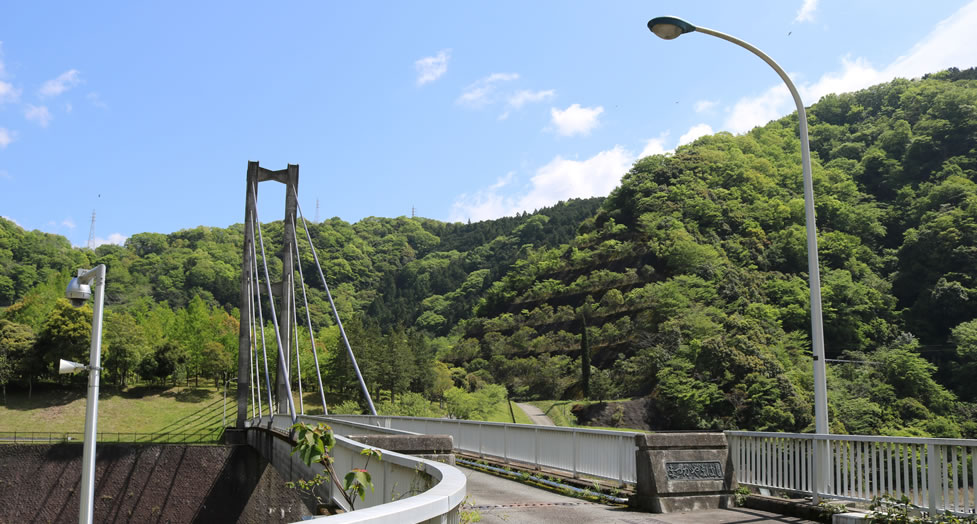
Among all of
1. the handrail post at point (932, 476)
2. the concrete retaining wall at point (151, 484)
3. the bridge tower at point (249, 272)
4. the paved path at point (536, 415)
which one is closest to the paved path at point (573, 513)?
the handrail post at point (932, 476)

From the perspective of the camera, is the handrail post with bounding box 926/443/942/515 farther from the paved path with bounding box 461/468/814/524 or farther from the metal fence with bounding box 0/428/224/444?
the metal fence with bounding box 0/428/224/444

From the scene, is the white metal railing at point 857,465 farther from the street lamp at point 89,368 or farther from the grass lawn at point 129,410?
the grass lawn at point 129,410

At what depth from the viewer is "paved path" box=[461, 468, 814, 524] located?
28.0ft

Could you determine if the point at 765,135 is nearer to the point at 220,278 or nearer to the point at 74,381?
the point at 220,278

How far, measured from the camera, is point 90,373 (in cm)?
1005

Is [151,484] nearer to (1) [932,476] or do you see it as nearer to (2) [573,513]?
(2) [573,513]

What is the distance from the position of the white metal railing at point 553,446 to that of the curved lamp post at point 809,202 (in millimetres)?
2480

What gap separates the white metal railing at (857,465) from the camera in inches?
283

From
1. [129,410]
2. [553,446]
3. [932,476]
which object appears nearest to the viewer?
[932,476]

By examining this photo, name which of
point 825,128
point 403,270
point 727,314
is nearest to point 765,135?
point 825,128

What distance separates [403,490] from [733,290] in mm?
78310

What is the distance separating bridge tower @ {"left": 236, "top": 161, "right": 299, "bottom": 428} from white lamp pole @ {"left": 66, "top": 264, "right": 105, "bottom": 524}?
2391cm

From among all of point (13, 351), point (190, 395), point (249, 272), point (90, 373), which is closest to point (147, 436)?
point (190, 395)

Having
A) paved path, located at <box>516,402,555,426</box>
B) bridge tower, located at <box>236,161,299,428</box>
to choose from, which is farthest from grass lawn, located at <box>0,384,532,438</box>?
bridge tower, located at <box>236,161,299,428</box>
